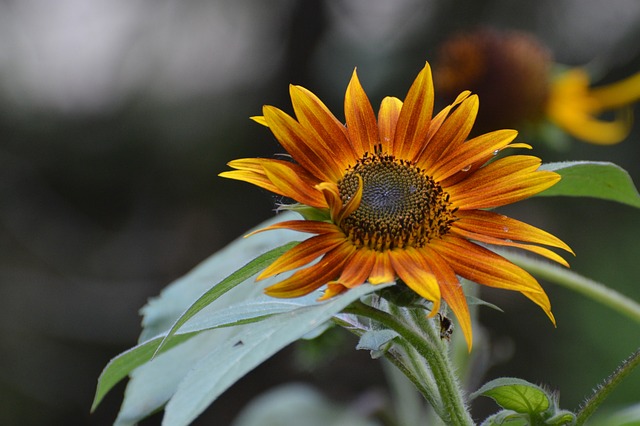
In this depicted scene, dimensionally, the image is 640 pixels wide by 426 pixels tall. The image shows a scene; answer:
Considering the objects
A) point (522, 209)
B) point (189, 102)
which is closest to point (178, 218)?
point (189, 102)

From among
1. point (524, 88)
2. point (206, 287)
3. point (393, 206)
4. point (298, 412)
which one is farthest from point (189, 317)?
point (524, 88)

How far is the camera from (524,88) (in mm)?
1145

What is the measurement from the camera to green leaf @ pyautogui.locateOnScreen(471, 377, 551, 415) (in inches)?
14.6

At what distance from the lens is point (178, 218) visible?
219cm

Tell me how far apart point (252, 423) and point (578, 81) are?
646 millimetres

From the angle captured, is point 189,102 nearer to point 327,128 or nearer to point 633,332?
point 633,332

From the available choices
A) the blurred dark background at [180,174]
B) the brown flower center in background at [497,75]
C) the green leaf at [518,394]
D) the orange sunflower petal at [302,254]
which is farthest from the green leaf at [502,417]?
the blurred dark background at [180,174]

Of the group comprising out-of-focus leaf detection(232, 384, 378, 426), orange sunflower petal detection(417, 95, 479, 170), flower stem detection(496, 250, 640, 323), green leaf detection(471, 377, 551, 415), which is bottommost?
out-of-focus leaf detection(232, 384, 378, 426)

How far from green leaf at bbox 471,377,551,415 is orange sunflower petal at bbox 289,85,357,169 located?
144 millimetres

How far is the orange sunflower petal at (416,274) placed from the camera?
0.34 metres

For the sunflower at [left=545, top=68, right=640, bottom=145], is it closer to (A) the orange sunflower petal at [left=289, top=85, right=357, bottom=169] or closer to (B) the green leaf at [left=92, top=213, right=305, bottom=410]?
(B) the green leaf at [left=92, top=213, right=305, bottom=410]

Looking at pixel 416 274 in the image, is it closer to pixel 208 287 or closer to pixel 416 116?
pixel 416 116

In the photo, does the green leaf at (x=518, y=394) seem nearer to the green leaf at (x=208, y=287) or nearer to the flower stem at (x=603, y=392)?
the flower stem at (x=603, y=392)

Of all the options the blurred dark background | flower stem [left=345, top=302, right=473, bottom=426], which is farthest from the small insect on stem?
the blurred dark background
